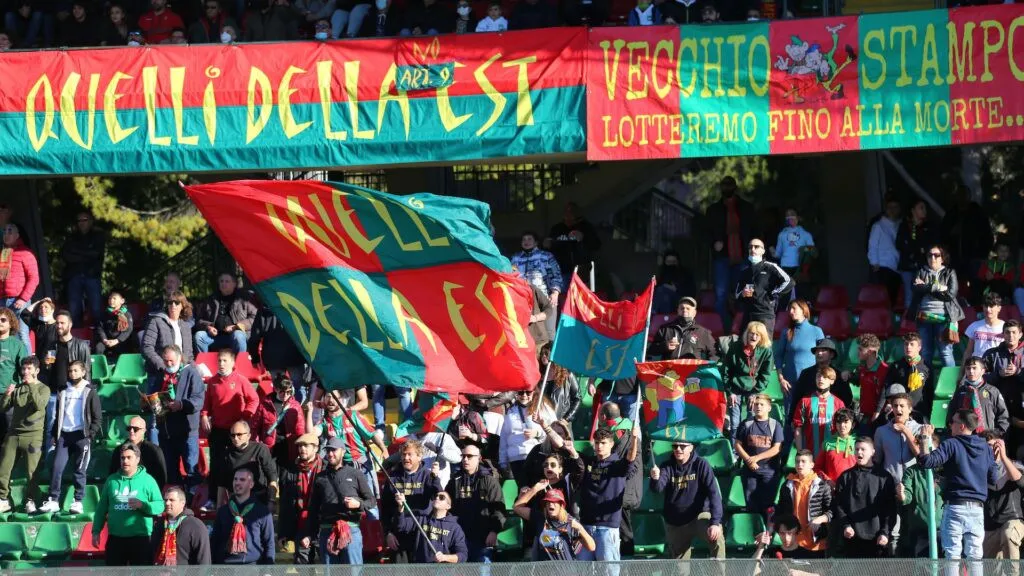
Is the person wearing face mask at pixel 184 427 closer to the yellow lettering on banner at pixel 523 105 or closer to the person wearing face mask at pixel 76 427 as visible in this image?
the person wearing face mask at pixel 76 427

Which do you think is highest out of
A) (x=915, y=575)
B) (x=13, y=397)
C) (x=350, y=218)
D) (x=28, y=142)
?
(x=28, y=142)

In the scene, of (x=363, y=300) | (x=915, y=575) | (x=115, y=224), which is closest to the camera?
(x=915, y=575)

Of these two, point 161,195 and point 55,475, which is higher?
point 161,195

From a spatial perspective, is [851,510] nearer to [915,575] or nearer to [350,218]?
[915,575]

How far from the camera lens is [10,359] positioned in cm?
1742

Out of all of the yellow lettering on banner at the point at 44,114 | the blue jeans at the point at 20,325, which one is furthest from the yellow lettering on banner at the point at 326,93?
the blue jeans at the point at 20,325

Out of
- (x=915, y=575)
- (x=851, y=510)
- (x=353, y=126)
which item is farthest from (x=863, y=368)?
(x=353, y=126)

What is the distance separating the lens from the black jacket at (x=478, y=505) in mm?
14695

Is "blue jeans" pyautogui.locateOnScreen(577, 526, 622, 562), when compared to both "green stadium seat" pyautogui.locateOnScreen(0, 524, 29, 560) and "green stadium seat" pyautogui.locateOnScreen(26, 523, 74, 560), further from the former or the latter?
"green stadium seat" pyautogui.locateOnScreen(0, 524, 29, 560)

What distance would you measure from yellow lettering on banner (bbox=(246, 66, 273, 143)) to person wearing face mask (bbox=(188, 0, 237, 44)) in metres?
1.22

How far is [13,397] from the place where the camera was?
16781mm

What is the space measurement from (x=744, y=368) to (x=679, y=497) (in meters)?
2.15

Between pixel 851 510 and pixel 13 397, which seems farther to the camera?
pixel 13 397

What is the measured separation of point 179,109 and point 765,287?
681 centimetres
